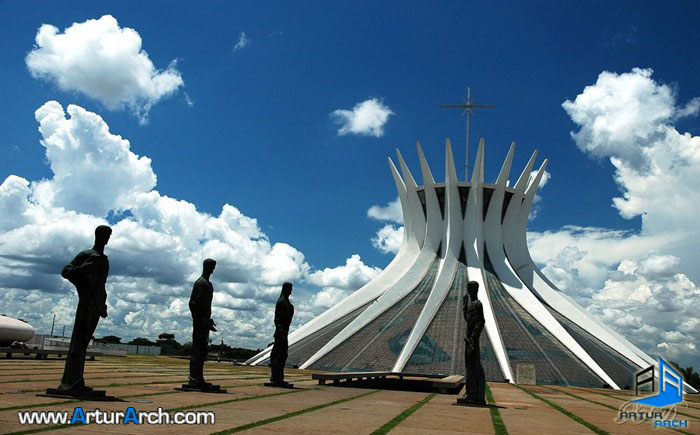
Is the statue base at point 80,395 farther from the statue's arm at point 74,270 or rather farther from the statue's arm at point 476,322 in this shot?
the statue's arm at point 476,322

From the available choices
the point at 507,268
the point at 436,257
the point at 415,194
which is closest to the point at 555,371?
the point at 507,268

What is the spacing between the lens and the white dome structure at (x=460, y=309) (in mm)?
22938

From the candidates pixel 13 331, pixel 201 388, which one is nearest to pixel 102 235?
pixel 201 388

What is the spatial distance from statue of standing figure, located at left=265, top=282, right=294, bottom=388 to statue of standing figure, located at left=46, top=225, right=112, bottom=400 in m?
4.71

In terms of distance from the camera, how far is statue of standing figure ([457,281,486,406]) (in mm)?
9938

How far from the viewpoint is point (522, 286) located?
3008 cm

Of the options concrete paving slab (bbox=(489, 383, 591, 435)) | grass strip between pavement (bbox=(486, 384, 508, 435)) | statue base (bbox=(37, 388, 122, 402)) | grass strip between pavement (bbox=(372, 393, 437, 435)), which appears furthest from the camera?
statue base (bbox=(37, 388, 122, 402))

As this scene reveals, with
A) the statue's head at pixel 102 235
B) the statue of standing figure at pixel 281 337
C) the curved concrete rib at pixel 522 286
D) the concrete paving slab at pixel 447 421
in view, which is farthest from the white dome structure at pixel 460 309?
the statue's head at pixel 102 235

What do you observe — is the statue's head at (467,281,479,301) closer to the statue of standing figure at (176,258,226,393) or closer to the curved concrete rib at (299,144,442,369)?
the statue of standing figure at (176,258,226,393)

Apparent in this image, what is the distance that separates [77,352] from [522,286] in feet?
85.8

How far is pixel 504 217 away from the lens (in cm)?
3366

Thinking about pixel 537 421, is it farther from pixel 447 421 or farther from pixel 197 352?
pixel 197 352

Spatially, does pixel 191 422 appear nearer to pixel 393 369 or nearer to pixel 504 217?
pixel 393 369

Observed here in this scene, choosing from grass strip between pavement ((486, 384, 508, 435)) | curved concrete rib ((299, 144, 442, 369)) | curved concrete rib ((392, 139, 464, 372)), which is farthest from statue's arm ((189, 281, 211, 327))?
curved concrete rib ((392, 139, 464, 372))
